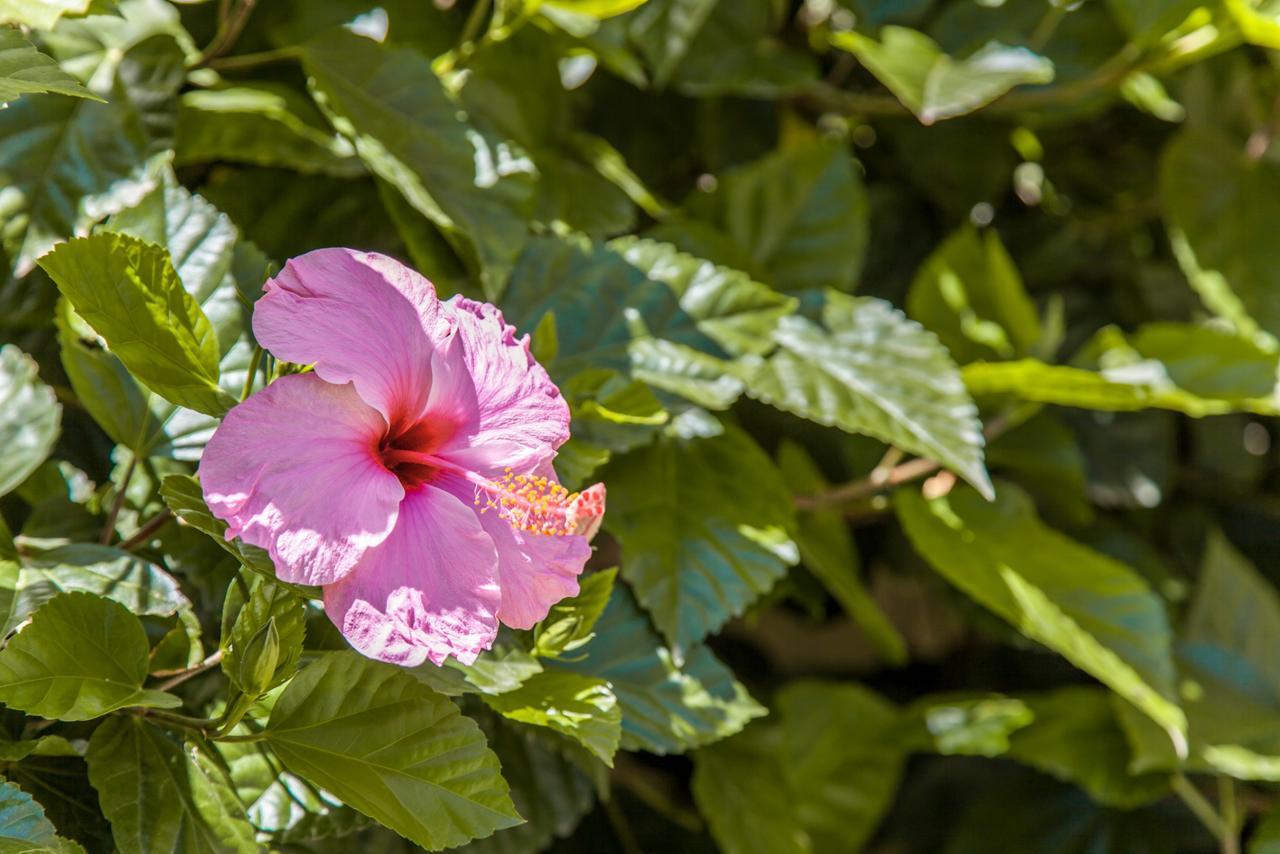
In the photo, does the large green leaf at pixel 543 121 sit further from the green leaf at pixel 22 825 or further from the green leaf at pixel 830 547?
the green leaf at pixel 22 825

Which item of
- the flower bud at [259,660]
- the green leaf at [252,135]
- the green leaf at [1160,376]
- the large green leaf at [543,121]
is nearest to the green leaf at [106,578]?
the flower bud at [259,660]

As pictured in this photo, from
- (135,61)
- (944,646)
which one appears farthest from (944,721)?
(135,61)

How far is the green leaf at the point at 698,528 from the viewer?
29.2 inches

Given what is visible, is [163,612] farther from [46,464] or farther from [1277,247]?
[1277,247]

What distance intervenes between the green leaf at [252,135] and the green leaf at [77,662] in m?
0.38

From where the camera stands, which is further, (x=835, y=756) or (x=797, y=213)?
(x=835, y=756)

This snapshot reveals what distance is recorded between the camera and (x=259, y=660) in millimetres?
486

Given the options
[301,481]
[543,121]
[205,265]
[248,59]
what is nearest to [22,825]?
[301,481]

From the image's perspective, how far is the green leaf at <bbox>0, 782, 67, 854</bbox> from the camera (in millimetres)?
454

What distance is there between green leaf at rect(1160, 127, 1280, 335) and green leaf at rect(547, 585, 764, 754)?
2.33 ft

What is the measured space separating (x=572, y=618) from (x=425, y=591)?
113 millimetres

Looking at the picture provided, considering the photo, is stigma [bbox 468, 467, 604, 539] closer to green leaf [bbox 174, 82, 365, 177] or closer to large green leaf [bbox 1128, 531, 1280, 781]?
green leaf [bbox 174, 82, 365, 177]

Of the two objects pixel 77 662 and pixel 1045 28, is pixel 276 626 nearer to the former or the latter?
pixel 77 662

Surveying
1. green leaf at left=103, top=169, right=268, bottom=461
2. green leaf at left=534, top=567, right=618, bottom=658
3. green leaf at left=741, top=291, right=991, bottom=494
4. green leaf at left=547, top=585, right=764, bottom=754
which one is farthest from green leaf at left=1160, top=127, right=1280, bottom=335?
green leaf at left=103, top=169, right=268, bottom=461
